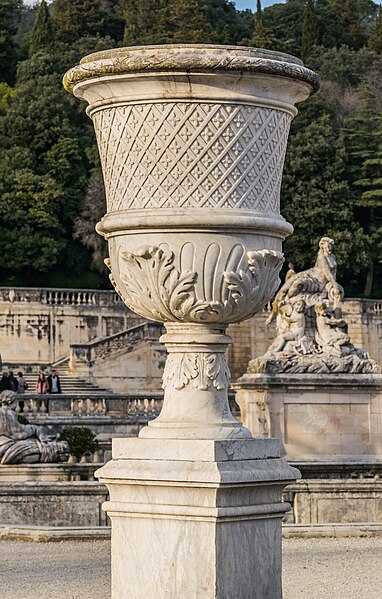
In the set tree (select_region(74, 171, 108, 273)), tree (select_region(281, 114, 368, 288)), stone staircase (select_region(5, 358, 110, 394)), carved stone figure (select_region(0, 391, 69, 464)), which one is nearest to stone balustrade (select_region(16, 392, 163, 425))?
stone staircase (select_region(5, 358, 110, 394))

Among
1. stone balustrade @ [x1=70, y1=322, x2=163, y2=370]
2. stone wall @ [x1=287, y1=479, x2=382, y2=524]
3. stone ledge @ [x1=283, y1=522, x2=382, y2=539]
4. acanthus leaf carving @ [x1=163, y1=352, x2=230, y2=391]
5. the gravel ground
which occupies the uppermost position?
stone balustrade @ [x1=70, y1=322, x2=163, y2=370]

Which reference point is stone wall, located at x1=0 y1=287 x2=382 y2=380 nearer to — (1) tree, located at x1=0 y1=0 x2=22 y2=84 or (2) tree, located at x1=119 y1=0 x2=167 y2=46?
(2) tree, located at x1=119 y1=0 x2=167 y2=46

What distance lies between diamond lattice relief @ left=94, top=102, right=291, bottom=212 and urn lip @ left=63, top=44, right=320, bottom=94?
0.20m

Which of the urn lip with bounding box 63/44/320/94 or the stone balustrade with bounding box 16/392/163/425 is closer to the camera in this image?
the urn lip with bounding box 63/44/320/94

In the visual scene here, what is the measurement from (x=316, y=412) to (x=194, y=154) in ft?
46.4

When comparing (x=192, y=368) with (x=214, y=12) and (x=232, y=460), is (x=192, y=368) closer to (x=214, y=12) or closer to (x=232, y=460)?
(x=232, y=460)

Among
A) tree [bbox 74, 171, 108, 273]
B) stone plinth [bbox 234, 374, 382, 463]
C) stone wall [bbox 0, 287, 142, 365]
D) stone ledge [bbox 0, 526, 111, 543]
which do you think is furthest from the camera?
tree [bbox 74, 171, 108, 273]

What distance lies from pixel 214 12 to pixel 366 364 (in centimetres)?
4761

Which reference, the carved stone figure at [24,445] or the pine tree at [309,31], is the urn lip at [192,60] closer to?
the carved stone figure at [24,445]

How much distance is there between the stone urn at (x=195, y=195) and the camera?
22.5ft

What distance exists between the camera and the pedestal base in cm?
669

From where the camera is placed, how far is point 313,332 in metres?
21.4

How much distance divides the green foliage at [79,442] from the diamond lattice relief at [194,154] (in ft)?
38.6

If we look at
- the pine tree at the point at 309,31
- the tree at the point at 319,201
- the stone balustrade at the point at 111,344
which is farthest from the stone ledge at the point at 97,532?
the pine tree at the point at 309,31
